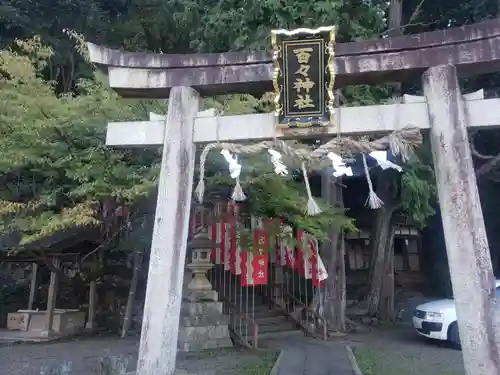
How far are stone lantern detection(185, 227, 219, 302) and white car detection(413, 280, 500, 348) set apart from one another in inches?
196

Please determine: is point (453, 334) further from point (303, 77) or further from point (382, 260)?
point (303, 77)

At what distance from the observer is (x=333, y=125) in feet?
22.0

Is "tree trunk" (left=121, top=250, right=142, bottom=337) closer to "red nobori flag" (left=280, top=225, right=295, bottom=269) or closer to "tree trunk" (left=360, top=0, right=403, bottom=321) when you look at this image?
"red nobori flag" (left=280, top=225, right=295, bottom=269)

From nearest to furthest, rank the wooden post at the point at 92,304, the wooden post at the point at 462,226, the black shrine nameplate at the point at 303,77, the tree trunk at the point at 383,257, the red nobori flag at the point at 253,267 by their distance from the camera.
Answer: the wooden post at the point at 462,226, the black shrine nameplate at the point at 303,77, the red nobori flag at the point at 253,267, the wooden post at the point at 92,304, the tree trunk at the point at 383,257

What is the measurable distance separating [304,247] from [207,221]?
235cm

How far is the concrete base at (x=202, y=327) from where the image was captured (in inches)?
444

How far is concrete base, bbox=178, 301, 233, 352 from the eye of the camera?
11273mm

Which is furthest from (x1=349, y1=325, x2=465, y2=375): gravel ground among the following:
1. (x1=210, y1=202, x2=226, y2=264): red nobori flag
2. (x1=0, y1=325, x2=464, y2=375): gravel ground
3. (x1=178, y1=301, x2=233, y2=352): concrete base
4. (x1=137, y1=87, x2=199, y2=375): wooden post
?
(x1=137, y1=87, x2=199, y2=375): wooden post

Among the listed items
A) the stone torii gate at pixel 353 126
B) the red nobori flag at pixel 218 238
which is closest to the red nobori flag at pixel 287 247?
the red nobori flag at pixel 218 238

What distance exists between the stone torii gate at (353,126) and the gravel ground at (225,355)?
3.11 m

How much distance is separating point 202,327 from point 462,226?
706 centimetres

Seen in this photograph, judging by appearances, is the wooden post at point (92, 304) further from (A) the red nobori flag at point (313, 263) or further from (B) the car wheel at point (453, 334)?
(B) the car wheel at point (453, 334)

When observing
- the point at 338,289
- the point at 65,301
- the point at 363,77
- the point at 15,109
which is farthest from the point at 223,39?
the point at 65,301

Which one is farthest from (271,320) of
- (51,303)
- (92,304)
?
(51,303)
